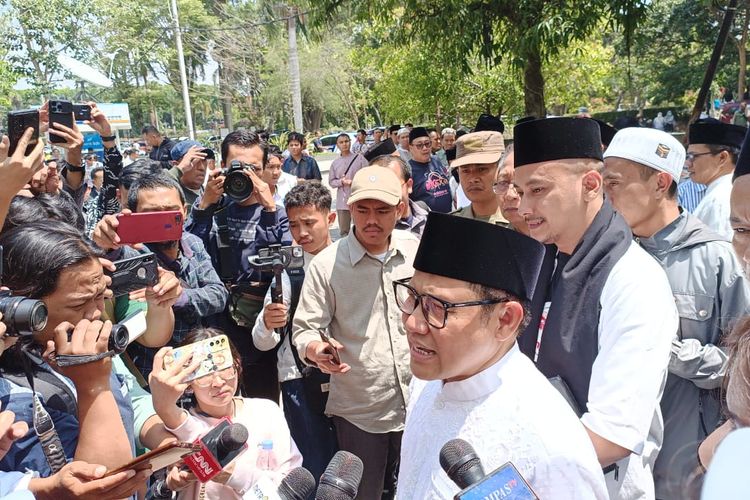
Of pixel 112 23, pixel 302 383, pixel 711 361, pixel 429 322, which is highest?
pixel 112 23

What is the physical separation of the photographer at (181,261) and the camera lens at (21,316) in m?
1.28

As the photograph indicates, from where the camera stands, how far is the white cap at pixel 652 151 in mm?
2768

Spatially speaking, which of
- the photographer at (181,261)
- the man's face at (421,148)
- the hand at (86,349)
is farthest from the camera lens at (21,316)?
the man's face at (421,148)

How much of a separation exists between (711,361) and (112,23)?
114ft

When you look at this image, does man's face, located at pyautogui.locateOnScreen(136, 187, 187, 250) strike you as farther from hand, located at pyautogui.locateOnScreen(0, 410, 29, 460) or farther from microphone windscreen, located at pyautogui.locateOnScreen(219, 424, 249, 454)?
hand, located at pyautogui.locateOnScreen(0, 410, 29, 460)

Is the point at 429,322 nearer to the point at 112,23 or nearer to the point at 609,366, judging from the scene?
the point at 609,366

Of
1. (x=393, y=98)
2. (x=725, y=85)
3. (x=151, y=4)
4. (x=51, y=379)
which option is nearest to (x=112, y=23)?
(x=151, y=4)

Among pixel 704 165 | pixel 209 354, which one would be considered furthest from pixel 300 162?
pixel 209 354

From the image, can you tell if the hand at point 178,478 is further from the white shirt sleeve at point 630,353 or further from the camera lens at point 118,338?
the white shirt sleeve at point 630,353

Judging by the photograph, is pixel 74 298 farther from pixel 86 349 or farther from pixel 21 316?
pixel 21 316

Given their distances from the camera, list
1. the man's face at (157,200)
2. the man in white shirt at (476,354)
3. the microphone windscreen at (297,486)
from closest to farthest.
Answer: the microphone windscreen at (297,486), the man in white shirt at (476,354), the man's face at (157,200)

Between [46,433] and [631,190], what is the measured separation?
8.27ft

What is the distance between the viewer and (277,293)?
120 inches

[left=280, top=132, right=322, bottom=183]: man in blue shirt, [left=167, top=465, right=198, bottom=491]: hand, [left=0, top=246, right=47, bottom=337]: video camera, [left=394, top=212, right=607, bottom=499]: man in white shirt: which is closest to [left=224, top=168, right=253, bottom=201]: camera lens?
[left=167, top=465, right=198, bottom=491]: hand
